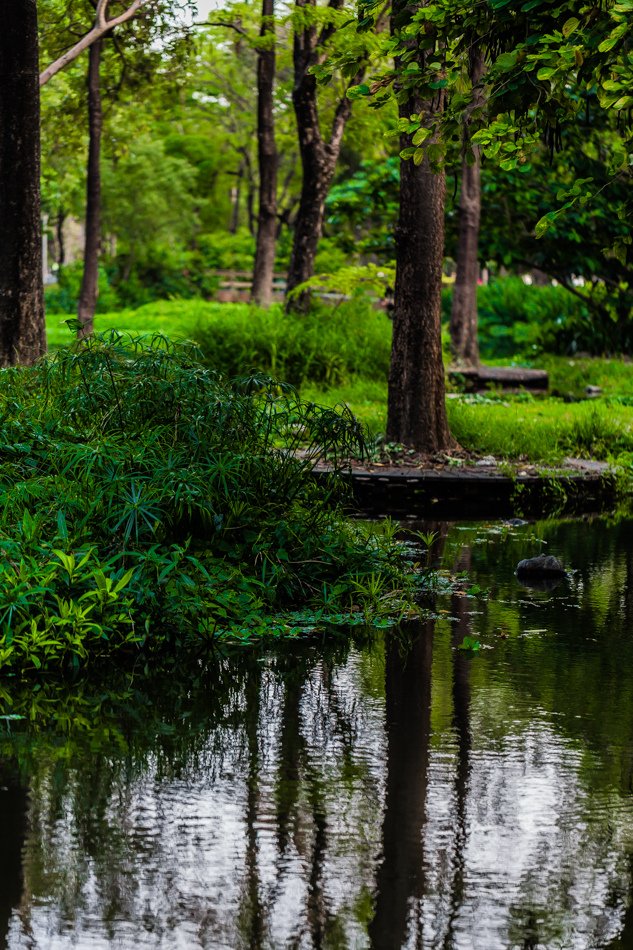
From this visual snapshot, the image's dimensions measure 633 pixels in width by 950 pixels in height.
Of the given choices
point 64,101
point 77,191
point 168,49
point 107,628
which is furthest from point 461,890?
point 77,191

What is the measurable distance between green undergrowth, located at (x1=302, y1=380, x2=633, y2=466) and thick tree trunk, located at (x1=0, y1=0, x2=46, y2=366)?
141 inches

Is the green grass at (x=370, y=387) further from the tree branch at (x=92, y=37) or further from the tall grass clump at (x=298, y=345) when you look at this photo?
the tree branch at (x=92, y=37)

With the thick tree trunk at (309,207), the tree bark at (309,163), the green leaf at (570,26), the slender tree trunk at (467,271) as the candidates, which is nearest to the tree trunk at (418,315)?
the green leaf at (570,26)

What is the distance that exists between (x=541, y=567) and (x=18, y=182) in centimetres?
613

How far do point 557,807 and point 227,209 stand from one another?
199 feet

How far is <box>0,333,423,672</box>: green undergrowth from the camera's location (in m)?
6.82

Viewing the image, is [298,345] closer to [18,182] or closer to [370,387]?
[370,387]

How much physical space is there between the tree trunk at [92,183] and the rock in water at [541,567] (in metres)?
14.0

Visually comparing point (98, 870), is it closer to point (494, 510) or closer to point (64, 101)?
point (494, 510)

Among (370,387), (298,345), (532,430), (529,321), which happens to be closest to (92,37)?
(298,345)

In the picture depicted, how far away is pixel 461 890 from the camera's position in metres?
4.13

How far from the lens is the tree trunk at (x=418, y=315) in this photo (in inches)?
516

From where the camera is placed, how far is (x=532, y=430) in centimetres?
1477

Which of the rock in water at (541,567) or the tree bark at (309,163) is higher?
the tree bark at (309,163)
